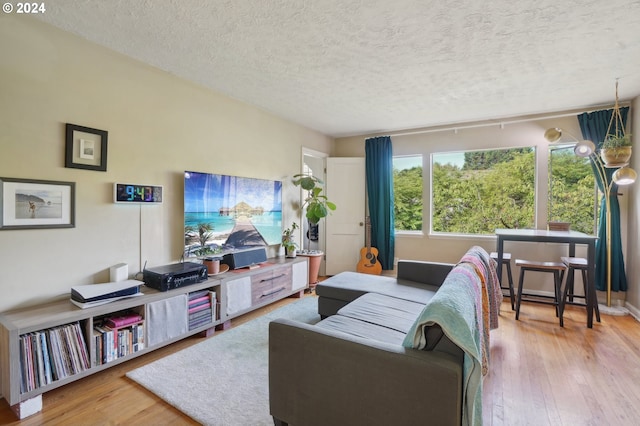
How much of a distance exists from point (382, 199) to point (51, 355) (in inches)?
163

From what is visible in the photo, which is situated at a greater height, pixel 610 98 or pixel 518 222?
pixel 610 98

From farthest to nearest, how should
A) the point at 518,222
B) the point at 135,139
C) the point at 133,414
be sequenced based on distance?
the point at 518,222
the point at 135,139
the point at 133,414

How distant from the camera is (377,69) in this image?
269cm

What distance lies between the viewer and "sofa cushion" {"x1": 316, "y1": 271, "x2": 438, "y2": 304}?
8.61 feet

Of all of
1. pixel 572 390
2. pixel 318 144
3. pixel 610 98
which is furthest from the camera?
pixel 318 144

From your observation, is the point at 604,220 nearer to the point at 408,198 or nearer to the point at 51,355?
the point at 408,198

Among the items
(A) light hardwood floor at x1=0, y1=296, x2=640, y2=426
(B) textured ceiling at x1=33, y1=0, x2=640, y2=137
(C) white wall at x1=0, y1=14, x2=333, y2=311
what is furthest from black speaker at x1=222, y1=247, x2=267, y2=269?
Answer: (B) textured ceiling at x1=33, y1=0, x2=640, y2=137

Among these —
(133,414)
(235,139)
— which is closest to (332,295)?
(133,414)

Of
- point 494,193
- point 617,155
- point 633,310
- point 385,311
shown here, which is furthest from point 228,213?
point 633,310

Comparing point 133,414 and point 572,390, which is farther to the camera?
point 572,390

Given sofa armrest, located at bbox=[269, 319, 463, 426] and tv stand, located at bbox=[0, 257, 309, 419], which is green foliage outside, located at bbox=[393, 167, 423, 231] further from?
sofa armrest, located at bbox=[269, 319, 463, 426]

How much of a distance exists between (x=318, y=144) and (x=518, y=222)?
125 inches

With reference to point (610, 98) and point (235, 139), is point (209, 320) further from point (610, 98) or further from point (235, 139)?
point (610, 98)

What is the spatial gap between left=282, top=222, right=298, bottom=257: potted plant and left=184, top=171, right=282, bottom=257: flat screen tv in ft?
0.30
